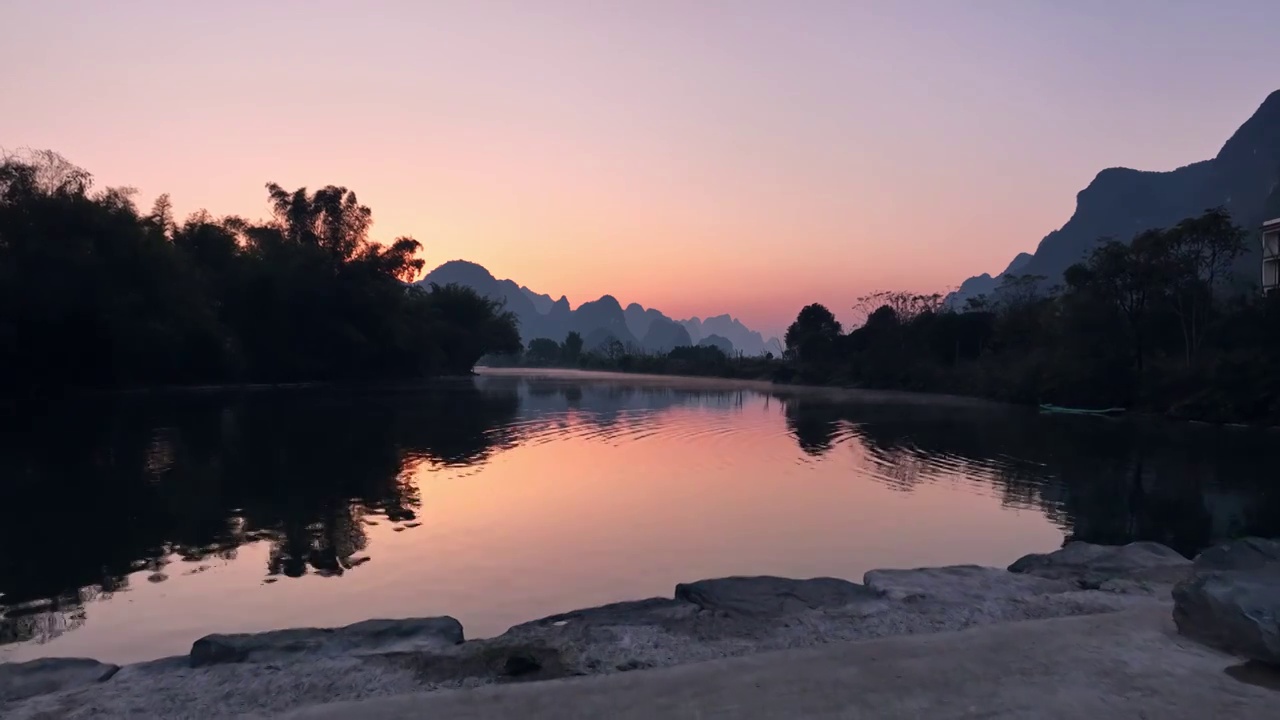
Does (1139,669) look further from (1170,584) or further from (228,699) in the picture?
(228,699)

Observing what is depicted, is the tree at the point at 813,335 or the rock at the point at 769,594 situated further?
the tree at the point at 813,335

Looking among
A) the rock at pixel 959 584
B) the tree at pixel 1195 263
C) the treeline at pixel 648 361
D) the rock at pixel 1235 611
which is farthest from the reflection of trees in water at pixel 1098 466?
the treeline at pixel 648 361

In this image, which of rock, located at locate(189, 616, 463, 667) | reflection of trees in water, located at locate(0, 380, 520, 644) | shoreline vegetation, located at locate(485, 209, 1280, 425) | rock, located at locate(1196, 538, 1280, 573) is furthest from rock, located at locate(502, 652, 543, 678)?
shoreline vegetation, located at locate(485, 209, 1280, 425)

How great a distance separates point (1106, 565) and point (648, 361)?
94649 millimetres

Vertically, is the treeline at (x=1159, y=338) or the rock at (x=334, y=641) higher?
the treeline at (x=1159, y=338)

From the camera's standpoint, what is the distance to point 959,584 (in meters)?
6.95

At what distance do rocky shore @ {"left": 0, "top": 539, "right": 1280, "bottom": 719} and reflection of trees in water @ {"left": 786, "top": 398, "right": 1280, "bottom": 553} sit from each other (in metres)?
4.49

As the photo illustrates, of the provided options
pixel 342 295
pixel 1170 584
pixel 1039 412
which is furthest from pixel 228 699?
pixel 342 295

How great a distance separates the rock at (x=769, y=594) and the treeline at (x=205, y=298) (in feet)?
108

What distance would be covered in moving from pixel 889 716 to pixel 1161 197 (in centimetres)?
21137

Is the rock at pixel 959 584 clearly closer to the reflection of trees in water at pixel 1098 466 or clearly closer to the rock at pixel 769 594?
the rock at pixel 769 594

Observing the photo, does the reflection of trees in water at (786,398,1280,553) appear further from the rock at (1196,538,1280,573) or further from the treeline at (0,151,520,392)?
the treeline at (0,151,520,392)

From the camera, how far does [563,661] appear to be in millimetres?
5023

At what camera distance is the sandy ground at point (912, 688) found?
4117 millimetres
